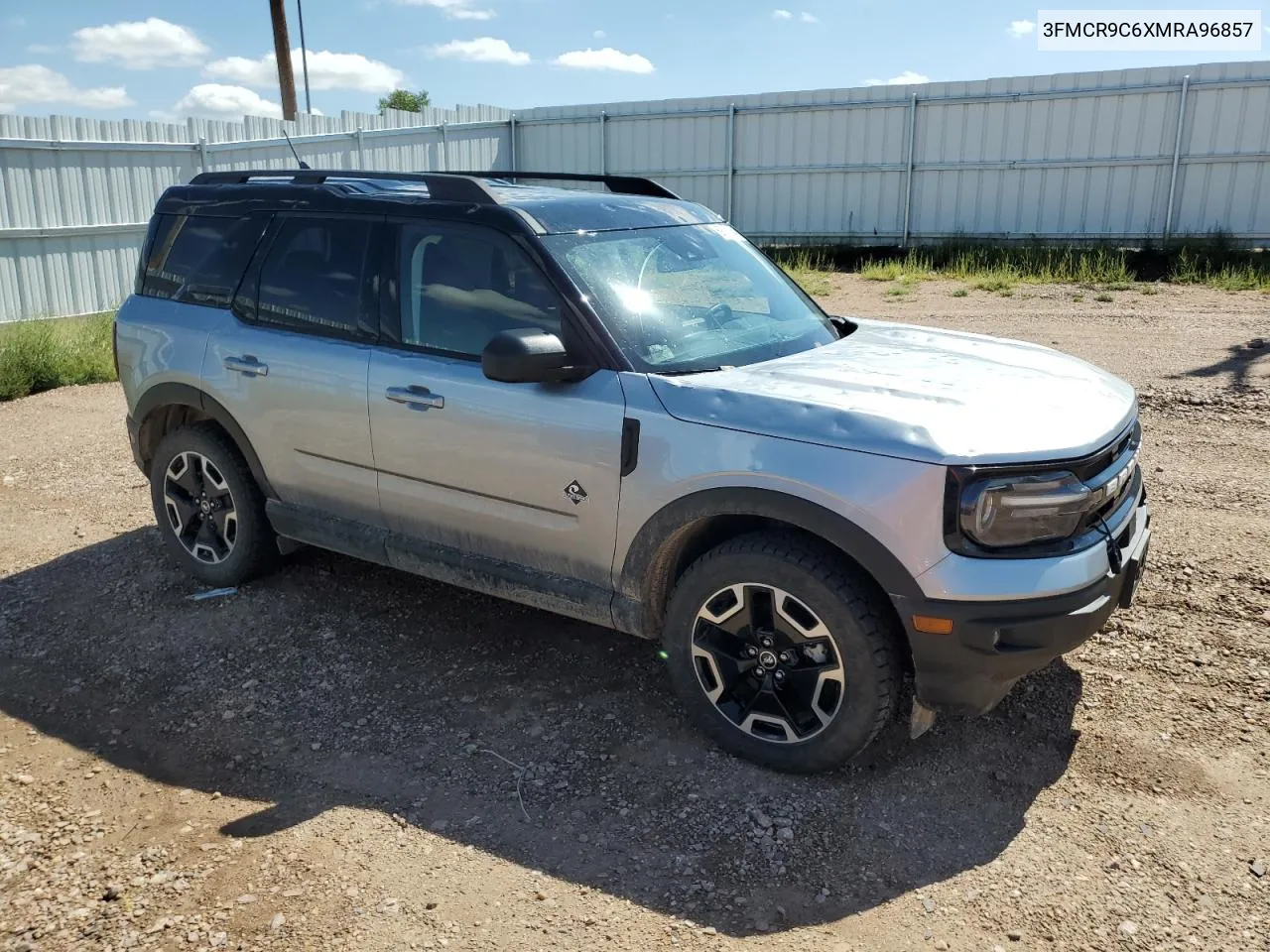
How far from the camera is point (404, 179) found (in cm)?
471

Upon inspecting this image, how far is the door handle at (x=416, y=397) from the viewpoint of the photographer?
13.7 feet

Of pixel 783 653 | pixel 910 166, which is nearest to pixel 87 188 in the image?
pixel 783 653

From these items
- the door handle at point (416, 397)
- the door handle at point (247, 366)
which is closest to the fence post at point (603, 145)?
the door handle at point (247, 366)

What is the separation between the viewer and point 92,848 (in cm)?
338

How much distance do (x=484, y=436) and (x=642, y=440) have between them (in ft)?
2.31

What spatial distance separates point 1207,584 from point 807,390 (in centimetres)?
260

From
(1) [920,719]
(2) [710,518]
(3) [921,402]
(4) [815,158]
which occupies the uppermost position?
(4) [815,158]

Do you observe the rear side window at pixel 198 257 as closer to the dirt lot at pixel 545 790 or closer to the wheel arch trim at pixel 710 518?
the dirt lot at pixel 545 790

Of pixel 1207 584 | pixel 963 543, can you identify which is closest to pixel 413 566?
pixel 963 543

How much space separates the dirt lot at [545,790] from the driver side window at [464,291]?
54.7 inches

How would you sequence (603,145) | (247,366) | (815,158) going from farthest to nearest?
1. (603,145)
2. (815,158)
3. (247,366)

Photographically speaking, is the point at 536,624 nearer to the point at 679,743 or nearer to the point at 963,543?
the point at 679,743

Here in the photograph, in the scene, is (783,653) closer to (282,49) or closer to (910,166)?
(910,166)

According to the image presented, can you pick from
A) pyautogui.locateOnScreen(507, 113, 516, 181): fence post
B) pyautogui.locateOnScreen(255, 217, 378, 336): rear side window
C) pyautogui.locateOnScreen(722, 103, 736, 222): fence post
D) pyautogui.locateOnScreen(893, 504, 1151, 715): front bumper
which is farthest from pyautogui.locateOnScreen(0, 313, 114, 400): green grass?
pyautogui.locateOnScreen(507, 113, 516, 181): fence post
